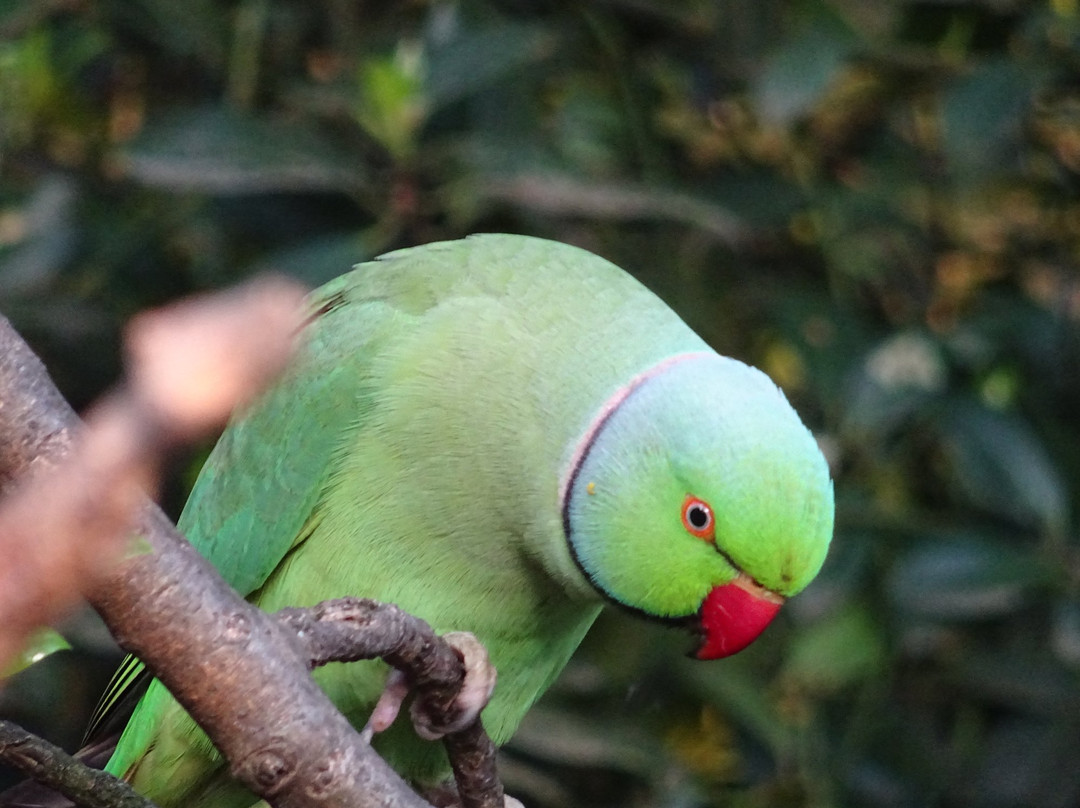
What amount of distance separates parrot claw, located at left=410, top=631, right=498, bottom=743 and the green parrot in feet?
0.43

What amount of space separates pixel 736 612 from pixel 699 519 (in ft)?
0.33

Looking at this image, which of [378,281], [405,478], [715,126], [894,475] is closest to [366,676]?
[405,478]

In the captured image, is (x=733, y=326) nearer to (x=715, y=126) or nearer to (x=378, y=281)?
(x=715, y=126)

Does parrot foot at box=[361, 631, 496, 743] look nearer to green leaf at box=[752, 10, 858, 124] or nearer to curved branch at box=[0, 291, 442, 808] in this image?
curved branch at box=[0, 291, 442, 808]

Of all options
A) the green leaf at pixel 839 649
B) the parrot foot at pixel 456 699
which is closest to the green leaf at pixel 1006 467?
the green leaf at pixel 839 649

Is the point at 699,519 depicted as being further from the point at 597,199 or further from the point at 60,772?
the point at 597,199

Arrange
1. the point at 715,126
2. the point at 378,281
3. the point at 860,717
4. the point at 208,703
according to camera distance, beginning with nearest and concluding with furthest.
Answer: the point at 208,703, the point at 378,281, the point at 860,717, the point at 715,126

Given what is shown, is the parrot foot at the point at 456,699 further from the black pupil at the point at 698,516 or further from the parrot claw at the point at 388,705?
the black pupil at the point at 698,516

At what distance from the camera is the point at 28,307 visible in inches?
69.6

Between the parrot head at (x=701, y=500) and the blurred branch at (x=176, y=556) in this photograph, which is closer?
the blurred branch at (x=176, y=556)

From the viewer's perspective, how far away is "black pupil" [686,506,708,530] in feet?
3.64

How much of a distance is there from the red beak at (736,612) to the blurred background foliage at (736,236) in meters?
0.64

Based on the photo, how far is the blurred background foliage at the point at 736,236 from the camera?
1.73 metres

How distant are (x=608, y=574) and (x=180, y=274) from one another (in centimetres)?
100
